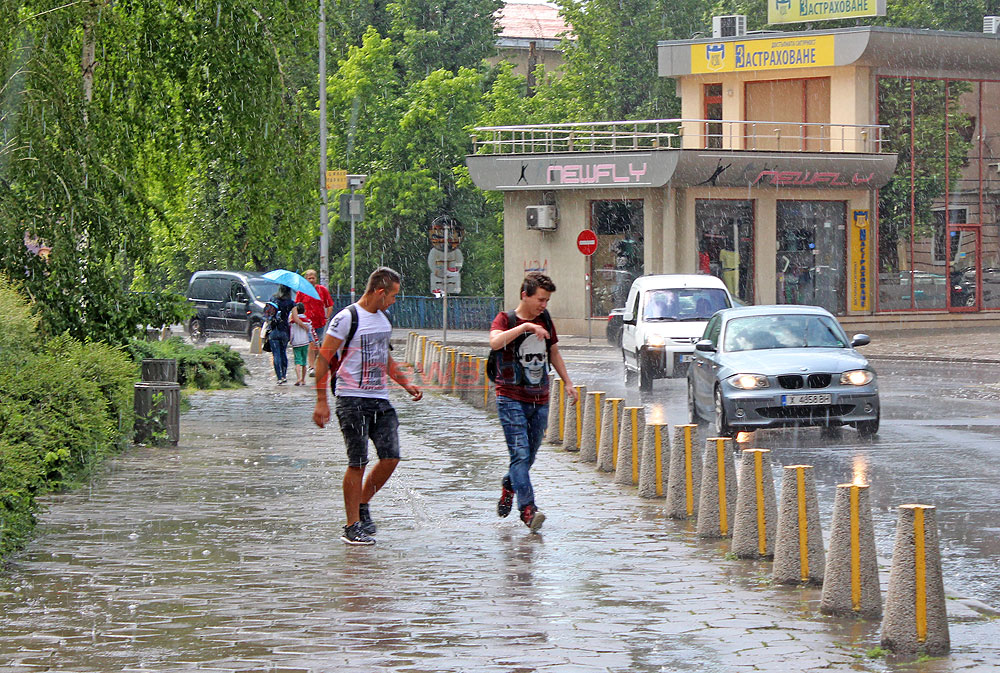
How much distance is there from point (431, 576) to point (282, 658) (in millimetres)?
2066

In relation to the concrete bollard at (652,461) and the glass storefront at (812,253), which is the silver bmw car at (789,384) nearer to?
the concrete bollard at (652,461)

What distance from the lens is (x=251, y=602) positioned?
7.83m

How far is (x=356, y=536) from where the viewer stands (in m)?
9.62

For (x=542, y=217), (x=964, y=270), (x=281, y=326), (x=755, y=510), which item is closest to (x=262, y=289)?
(x=542, y=217)

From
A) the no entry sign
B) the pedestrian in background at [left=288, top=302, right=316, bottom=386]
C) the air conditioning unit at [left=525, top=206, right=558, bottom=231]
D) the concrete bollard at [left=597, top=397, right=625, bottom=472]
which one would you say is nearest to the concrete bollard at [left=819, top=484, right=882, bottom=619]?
the concrete bollard at [left=597, top=397, right=625, bottom=472]

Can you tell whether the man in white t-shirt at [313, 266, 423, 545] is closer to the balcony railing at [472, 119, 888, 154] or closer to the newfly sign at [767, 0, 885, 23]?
the balcony railing at [472, 119, 888, 154]

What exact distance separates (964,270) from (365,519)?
120 feet

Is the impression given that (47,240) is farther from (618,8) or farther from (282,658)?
(618,8)

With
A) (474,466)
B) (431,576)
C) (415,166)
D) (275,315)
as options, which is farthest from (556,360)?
(415,166)

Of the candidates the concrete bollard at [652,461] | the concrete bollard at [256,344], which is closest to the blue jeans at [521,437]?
the concrete bollard at [652,461]

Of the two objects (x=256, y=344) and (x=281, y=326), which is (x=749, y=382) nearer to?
(x=281, y=326)

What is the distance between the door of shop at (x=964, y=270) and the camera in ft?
142

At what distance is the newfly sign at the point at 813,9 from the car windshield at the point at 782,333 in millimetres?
29600

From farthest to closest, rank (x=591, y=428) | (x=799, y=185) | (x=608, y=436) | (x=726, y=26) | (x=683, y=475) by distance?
(x=726, y=26)
(x=799, y=185)
(x=591, y=428)
(x=608, y=436)
(x=683, y=475)
